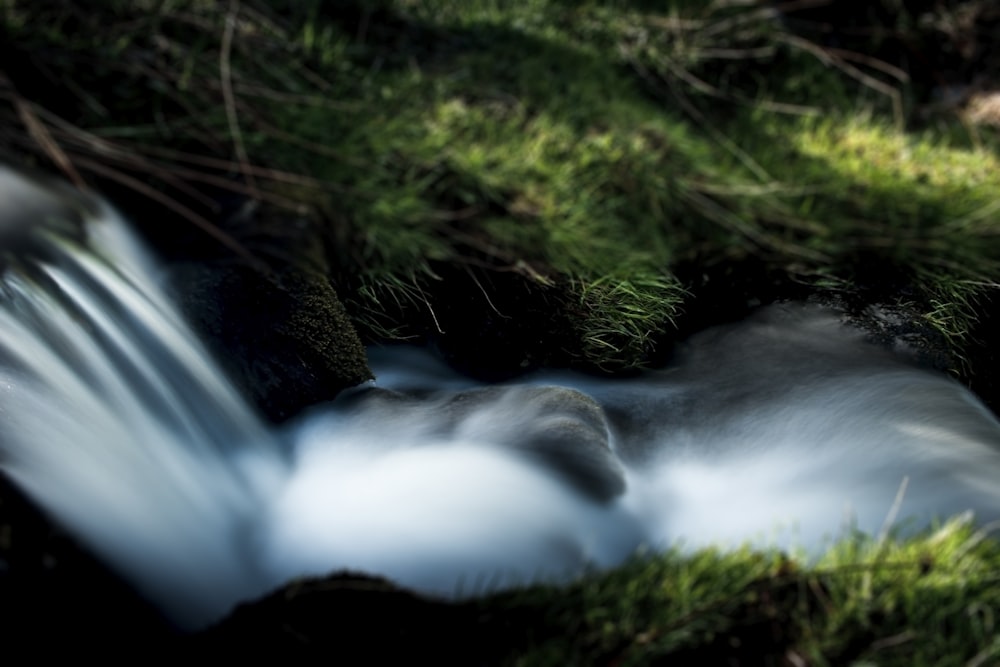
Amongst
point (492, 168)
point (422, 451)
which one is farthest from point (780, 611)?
point (492, 168)

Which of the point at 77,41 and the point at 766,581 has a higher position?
the point at 77,41

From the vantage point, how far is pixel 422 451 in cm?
252

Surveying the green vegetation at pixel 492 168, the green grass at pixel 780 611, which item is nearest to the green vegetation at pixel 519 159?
the green vegetation at pixel 492 168

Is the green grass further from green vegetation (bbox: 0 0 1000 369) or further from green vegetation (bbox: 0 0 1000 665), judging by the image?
green vegetation (bbox: 0 0 1000 369)

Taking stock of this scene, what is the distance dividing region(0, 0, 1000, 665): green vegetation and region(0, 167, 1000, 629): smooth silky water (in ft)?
0.60

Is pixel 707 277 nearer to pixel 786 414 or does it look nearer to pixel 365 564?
pixel 786 414

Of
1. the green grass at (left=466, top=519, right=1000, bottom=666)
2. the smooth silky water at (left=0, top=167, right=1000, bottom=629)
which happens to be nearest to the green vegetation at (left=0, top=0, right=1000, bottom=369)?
the smooth silky water at (left=0, top=167, right=1000, bottom=629)

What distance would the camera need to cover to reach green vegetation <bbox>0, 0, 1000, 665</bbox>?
2.77 meters

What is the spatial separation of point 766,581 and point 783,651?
14 centimetres

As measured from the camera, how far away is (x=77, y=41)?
293 centimetres

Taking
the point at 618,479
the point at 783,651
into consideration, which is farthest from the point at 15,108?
the point at 783,651

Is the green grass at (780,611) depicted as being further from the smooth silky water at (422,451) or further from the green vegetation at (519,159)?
the green vegetation at (519,159)

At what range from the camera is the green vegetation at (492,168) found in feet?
9.10

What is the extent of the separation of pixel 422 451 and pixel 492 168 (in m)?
0.91
